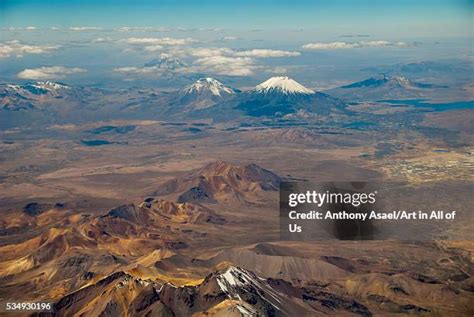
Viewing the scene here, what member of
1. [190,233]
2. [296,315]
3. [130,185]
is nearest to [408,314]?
[296,315]

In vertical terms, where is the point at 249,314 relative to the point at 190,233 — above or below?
above

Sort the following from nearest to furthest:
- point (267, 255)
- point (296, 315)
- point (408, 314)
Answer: point (296, 315) → point (408, 314) → point (267, 255)

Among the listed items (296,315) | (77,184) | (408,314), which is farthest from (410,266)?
(77,184)

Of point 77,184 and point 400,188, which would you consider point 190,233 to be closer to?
point 400,188

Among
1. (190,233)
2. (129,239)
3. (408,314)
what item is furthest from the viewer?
(190,233)

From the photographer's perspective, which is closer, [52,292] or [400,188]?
[52,292]

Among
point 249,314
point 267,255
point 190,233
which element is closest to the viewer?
point 249,314

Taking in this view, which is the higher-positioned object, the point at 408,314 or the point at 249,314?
the point at 249,314

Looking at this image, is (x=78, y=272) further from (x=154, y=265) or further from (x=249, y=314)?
(x=249, y=314)

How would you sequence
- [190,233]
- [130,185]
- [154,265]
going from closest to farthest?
1. [154,265]
2. [190,233]
3. [130,185]
